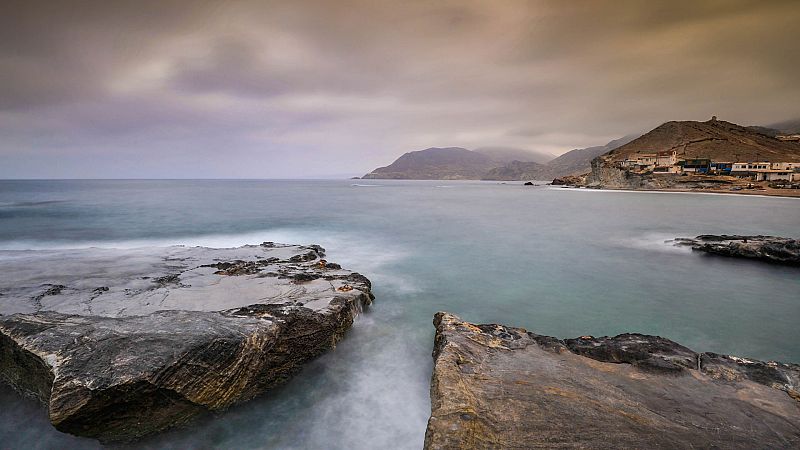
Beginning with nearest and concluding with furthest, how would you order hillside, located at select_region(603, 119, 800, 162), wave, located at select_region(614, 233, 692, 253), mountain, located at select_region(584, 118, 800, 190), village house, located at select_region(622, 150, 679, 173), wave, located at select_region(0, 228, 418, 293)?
wave, located at select_region(0, 228, 418, 293) < wave, located at select_region(614, 233, 692, 253) < mountain, located at select_region(584, 118, 800, 190) < village house, located at select_region(622, 150, 679, 173) < hillside, located at select_region(603, 119, 800, 162)

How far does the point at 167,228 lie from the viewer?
1958cm

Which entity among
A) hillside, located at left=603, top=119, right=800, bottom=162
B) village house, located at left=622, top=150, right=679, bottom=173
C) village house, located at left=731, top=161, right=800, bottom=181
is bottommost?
village house, located at left=731, top=161, right=800, bottom=181

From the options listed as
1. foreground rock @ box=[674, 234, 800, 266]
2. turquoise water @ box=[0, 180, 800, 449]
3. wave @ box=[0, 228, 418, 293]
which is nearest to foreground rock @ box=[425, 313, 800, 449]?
turquoise water @ box=[0, 180, 800, 449]

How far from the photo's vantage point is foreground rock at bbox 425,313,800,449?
318 cm

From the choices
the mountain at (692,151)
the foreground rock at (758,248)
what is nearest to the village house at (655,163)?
the mountain at (692,151)

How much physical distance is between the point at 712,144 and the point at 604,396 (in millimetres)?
112727

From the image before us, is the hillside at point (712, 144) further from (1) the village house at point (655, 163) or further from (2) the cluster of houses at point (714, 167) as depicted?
(2) the cluster of houses at point (714, 167)

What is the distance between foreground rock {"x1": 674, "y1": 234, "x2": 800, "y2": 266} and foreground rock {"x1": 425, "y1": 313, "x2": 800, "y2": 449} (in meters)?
10.4

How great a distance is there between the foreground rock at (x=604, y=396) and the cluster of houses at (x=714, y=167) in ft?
271

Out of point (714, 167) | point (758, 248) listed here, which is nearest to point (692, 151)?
point (714, 167)

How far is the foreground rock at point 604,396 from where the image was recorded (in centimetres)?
318

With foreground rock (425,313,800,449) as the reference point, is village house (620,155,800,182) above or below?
above

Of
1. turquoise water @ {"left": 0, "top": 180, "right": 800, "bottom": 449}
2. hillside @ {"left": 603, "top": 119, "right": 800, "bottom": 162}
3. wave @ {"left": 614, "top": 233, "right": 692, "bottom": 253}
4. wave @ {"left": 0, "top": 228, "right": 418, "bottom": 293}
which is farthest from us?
hillside @ {"left": 603, "top": 119, "right": 800, "bottom": 162}

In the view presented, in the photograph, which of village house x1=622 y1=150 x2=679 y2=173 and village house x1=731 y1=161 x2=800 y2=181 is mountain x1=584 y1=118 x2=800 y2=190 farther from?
village house x1=731 y1=161 x2=800 y2=181
